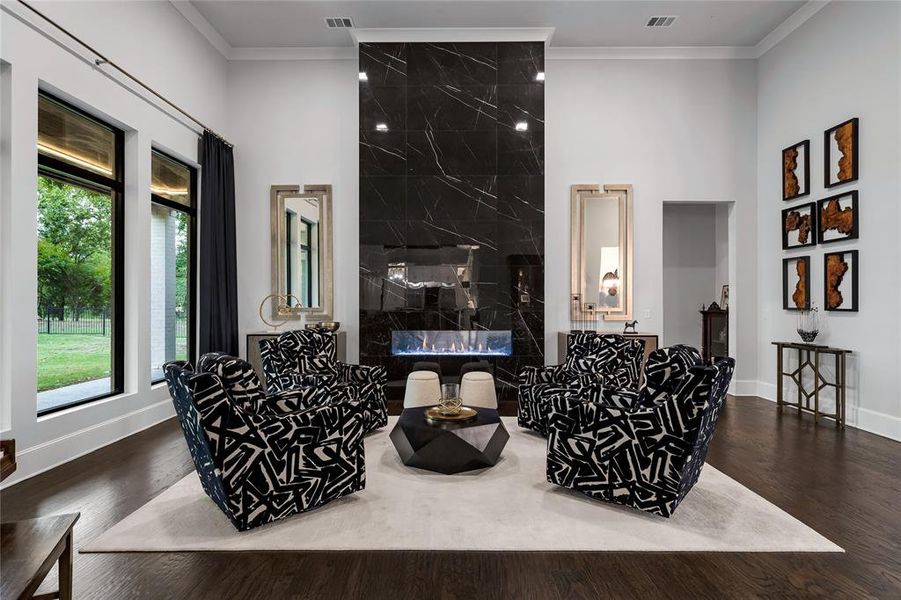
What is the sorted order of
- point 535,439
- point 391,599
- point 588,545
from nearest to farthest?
1. point 391,599
2. point 588,545
3. point 535,439

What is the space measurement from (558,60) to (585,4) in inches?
38.0

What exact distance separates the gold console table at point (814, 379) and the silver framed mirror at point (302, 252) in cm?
536

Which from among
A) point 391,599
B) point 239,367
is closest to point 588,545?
point 391,599

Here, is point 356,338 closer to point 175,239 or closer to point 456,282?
point 456,282

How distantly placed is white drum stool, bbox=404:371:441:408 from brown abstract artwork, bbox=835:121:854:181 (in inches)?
175

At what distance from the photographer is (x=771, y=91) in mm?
5797

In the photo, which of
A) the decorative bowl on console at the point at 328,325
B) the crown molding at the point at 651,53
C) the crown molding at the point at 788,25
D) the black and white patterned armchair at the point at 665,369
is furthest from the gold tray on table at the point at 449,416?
the crown molding at the point at 788,25

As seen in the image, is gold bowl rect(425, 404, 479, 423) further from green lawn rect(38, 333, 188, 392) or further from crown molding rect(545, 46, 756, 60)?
crown molding rect(545, 46, 756, 60)

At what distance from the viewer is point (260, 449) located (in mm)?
2387

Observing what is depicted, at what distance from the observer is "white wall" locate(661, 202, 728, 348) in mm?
7094

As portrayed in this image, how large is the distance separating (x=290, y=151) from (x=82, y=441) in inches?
159

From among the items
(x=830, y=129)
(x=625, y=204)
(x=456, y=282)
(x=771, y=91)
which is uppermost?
(x=771, y=91)

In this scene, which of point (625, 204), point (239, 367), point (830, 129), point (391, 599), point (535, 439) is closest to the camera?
point (391, 599)

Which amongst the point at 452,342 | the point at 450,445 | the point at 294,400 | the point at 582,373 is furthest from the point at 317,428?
the point at 452,342
